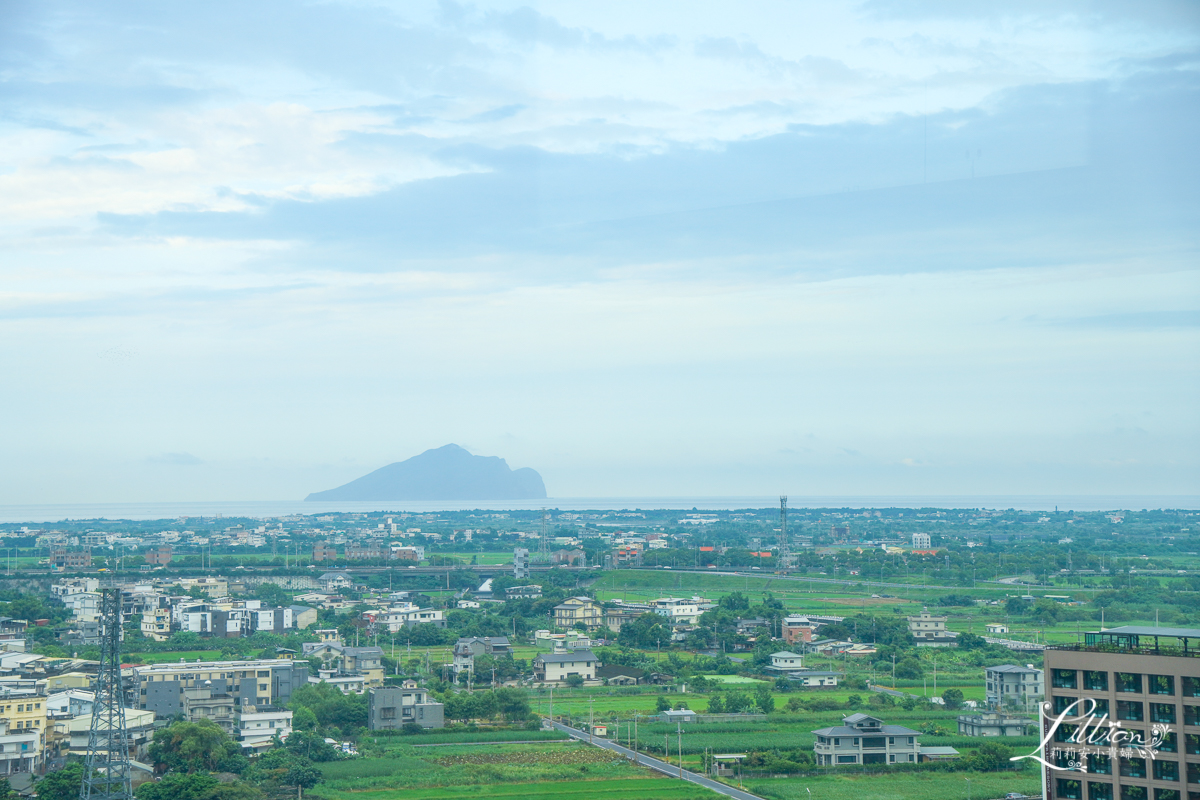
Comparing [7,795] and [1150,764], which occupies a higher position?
[1150,764]

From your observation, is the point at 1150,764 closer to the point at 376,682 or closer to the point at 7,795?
the point at 7,795

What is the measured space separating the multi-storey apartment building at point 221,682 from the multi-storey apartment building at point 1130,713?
7.33m

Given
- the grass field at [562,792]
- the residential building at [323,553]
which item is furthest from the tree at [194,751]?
the residential building at [323,553]

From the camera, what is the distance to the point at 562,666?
12297mm

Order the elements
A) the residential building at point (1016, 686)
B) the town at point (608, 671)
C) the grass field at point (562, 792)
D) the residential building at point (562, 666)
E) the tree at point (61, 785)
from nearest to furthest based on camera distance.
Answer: the tree at point (61, 785) → the grass field at point (562, 792) → the town at point (608, 671) → the residential building at point (1016, 686) → the residential building at point (562, 666)

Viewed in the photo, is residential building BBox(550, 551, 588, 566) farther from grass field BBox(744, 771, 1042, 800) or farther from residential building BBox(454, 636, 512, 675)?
grass field BBox(744, 771, 1042, 800)

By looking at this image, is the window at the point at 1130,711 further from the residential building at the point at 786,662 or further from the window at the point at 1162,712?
the residential building at the point at 786,662

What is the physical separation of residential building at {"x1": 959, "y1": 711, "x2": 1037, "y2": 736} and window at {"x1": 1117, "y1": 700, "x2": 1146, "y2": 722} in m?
4.53

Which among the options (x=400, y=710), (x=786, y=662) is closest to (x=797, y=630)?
(x=786, y=662)

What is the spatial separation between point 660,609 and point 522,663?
5.33 meters

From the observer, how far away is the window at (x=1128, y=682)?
4.59 m

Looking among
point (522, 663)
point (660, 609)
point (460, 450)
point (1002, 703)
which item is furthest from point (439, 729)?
point (460, 450)

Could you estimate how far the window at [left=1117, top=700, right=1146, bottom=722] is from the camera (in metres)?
4.57

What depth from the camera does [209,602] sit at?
17797 millimetres
